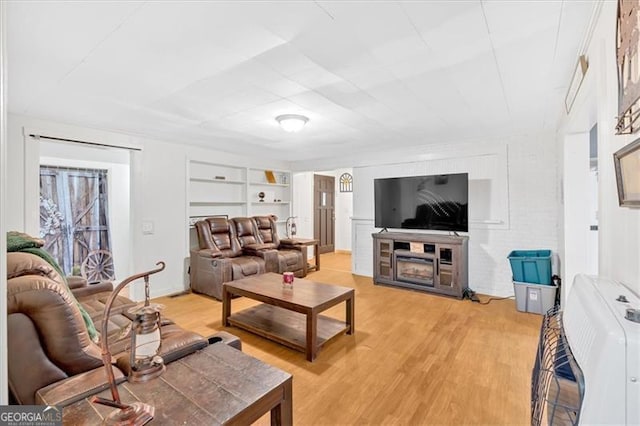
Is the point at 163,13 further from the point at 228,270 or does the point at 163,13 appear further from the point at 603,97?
the point at 228,270

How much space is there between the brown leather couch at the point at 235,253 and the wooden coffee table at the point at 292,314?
91 centimetres

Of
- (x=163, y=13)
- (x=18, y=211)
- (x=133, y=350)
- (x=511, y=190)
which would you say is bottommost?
(x=133, y=350)

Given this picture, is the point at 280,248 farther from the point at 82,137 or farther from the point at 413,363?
the point at 413,363

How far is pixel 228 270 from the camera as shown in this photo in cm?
418

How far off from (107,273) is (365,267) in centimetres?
434

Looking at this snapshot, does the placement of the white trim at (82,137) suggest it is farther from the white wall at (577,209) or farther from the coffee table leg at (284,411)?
the white wall at (577,209)

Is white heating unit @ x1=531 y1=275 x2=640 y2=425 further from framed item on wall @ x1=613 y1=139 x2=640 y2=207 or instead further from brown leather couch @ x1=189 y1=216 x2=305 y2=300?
brown leather couch @ x1=189 y1=216 x2=305 y2=300

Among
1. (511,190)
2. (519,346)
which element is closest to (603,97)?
(519,346)

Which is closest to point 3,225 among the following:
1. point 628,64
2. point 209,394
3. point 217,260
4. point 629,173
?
point 209,394

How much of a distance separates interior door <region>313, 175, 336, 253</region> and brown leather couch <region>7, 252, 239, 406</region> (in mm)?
6320

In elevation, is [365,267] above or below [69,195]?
below

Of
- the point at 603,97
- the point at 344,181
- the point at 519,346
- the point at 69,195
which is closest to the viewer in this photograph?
the point at 603,97

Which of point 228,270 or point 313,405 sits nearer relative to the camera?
point 313,405

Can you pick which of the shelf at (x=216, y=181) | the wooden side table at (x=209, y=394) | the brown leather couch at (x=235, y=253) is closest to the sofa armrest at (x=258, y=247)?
the brown leather couch at (x=235, y=253)
